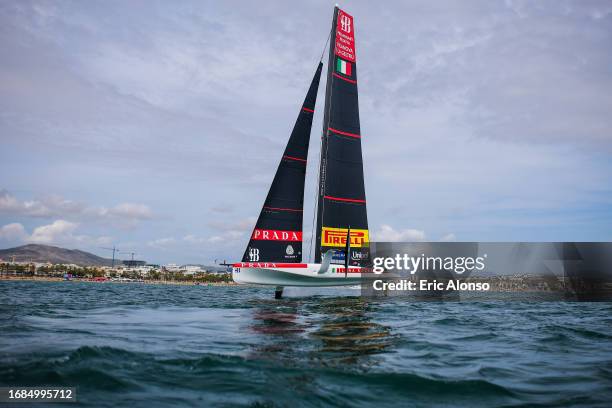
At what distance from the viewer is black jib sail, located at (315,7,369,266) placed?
29453 millimetres

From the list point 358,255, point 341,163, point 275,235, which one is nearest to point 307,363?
point 275,235

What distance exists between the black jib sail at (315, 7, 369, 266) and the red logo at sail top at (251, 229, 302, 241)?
1.51 metres

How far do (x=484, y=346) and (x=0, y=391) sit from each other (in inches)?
421

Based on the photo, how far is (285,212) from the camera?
28703 mm

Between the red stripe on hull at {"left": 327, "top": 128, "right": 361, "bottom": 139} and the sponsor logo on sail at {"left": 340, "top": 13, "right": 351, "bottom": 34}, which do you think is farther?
the sponsor logo on sail at {"left": 340, "top": 13, "right": 351, "bottom": 34}

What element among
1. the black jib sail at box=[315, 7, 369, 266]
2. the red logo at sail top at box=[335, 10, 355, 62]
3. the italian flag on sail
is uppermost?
the red logo at sail top at box=[335, 10, 355, 62]

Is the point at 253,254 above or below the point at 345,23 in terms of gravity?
below

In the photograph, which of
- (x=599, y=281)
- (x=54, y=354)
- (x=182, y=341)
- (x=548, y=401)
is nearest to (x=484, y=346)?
(x=548, y=401)

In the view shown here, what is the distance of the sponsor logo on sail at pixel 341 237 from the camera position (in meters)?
29.2

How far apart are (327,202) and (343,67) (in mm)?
9301

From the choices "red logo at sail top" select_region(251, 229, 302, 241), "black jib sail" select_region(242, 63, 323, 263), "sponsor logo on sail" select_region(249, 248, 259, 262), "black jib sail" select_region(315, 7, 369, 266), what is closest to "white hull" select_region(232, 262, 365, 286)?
"sponsor logo on sail" select_region(249, 248, 259, 262)

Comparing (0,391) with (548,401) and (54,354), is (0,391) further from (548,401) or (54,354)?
(548,401)

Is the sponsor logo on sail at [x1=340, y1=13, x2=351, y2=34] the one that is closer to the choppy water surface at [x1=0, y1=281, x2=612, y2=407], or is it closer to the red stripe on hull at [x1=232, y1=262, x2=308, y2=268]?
the red stripe on hull at [x1=232, y1=262, x2=308, y2=268]

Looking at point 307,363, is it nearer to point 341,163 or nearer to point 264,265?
point 264,265
